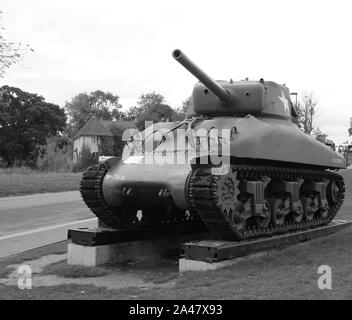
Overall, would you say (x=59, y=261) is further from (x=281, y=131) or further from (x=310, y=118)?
(x=310, y=118)

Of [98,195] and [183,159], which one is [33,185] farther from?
[183,159]

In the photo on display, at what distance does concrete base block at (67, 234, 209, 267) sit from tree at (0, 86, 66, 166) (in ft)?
164

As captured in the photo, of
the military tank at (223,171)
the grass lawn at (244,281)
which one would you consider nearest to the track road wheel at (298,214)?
the military tank at (223,171)

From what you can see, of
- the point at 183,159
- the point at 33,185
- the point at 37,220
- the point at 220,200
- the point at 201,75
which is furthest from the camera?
the point at 33,185

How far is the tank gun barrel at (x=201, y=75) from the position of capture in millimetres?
8719

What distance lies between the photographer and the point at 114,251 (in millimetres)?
9461

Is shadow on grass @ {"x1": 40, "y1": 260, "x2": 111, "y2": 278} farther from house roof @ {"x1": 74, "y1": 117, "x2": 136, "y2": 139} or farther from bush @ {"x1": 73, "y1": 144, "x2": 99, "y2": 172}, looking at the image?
house roof @ {"x1": 74, "y1": 117, "x2": 136, "y2": 139}

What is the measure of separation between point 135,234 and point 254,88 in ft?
10.5

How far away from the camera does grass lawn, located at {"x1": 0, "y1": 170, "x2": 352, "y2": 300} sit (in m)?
6.27

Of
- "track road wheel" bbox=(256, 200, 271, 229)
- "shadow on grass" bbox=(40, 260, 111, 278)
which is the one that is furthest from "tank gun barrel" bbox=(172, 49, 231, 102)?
"shadow on grass" bbox=(40, 260, 111, 278)

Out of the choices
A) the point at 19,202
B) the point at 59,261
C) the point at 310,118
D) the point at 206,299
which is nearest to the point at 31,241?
the point at 59,261

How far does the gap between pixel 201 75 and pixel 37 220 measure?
24.3ft

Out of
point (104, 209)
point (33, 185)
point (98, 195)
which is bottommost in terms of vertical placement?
point (33, 185)

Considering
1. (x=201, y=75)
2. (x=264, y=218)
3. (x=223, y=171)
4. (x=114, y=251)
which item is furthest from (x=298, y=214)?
(x=114, y=251)
